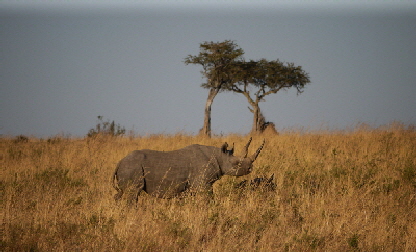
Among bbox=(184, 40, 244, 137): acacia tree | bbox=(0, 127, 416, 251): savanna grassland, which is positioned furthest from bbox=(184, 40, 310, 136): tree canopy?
bbox=(0, 127, 416, 251): savanna grassland

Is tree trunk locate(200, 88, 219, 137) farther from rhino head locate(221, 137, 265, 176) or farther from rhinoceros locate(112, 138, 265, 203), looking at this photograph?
rhinoceros locate(112, 138, 265, 203)

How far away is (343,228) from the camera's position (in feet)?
20.0

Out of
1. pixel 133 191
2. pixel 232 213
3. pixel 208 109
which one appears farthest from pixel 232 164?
pixel 208 109

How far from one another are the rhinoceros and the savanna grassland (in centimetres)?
28

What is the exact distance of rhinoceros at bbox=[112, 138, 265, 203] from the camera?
284 inches

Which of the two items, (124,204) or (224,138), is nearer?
(124,204)

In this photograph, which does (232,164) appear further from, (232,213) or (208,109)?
(208,109)

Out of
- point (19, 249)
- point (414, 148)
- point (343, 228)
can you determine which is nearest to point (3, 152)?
point (19, 249)

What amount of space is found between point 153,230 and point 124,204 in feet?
3.96

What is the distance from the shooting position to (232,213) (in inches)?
253

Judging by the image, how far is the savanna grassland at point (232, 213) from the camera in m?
5.32

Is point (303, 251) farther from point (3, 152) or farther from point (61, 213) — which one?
point (3, 152)

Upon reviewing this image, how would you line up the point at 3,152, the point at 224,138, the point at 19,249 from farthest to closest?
the point at 224,138 → the point at 3,152 → the point at 19,249

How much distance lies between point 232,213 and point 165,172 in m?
1.62
